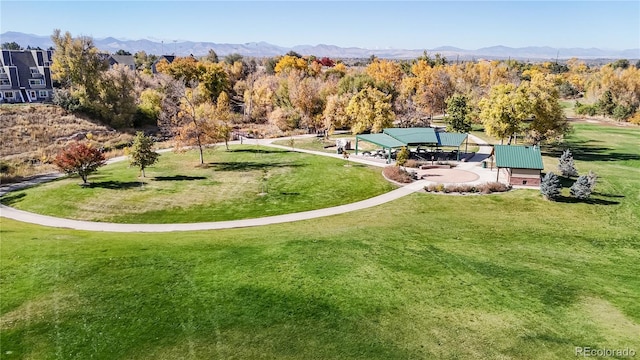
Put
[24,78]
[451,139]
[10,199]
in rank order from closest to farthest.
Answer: [10,199]
[451,139]
[24,78]

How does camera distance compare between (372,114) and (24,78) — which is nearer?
(372,114)

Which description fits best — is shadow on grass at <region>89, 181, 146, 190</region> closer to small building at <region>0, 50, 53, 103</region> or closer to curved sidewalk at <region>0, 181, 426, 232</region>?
curved sidewalk at <region>0, 181, 426, 232</region>

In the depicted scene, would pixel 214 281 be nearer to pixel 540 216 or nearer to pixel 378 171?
pixel 540 216

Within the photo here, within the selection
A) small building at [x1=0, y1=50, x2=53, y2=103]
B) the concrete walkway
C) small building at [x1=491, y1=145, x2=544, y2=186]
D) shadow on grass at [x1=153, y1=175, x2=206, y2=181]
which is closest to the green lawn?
shadow on grass at [x1=153, y1=175, x2=206, y2=181]

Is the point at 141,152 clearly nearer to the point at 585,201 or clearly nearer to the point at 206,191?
the point at 206,191

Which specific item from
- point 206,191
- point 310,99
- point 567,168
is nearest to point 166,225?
point 206,191

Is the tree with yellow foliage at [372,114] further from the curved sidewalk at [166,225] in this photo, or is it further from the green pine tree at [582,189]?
the green pine tree at [582,189]
